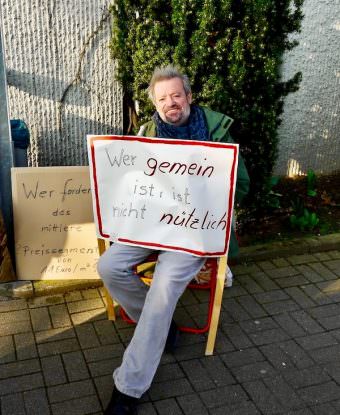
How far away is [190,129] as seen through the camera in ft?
10.5

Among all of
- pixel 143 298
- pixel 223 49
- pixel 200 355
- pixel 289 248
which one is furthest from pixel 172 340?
pixel 223 49

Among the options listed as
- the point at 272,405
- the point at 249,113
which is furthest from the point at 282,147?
the point at 272,405

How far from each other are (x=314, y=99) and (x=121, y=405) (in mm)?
3731

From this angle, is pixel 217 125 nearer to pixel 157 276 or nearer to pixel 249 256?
→ pixel 157 276

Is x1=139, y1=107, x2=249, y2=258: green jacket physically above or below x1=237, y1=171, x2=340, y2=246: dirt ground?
above

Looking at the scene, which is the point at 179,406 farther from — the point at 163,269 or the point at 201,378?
the point at 163,269

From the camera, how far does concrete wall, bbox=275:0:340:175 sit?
5.09m

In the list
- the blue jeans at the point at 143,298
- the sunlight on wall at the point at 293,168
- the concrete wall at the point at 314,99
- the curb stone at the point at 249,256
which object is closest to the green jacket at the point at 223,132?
the blue jeans at the point at 143,298

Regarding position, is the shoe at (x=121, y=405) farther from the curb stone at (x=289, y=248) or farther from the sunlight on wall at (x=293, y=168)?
the sunlight on wall at (x=293, y=168)

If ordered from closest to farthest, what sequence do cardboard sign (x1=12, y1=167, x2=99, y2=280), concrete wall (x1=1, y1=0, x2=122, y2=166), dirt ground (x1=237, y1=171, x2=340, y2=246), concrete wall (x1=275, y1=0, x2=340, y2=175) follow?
1. cardboard sign (x1=12, y1=167, x2=99, y2=280)
2. concrete wall (x1=1, y1=0, x2=122, y2=166)
3. dirt ground (x1=237, y1=171, x2=340, y2=246)
4. concrete wall (x1=275, y1=0, x2=340, y2=175)

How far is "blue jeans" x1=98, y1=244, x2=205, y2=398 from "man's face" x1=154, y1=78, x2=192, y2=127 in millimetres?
787

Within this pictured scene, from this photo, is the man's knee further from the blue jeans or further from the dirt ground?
the dirt ground

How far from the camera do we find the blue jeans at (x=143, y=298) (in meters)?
2.75

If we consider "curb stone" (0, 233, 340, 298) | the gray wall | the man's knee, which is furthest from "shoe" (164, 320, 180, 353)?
the gray wall
